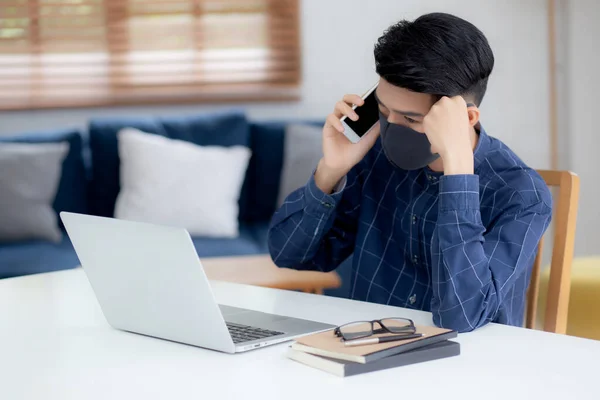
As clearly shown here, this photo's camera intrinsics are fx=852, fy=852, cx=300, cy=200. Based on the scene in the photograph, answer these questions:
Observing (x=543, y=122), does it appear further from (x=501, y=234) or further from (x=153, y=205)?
(x=501, y=234)

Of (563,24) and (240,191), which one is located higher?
(563,24)

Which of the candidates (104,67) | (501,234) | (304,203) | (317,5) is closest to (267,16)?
(317,5)

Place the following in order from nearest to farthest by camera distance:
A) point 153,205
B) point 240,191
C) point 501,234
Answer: point 501,234, point 153,205, point 240,191

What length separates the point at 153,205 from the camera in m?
3.50

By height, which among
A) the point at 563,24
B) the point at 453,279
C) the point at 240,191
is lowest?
the point at 240,191

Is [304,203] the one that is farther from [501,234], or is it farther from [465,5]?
[465,5]

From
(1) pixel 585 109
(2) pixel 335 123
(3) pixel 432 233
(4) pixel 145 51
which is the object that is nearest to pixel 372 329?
(3) pixel 432 233

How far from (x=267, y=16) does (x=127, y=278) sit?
3.05 metres

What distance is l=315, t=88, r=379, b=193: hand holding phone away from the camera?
5.32 ft

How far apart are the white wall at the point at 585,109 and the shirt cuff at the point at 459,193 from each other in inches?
116

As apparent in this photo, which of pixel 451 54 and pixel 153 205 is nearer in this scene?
pixel 451 54

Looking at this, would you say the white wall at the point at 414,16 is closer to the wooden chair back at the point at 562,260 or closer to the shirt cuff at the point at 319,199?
the shirt cuff at the point at 319,199

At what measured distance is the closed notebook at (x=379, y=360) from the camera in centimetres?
103

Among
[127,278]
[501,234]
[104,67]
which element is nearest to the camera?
Answer: [127,278]
